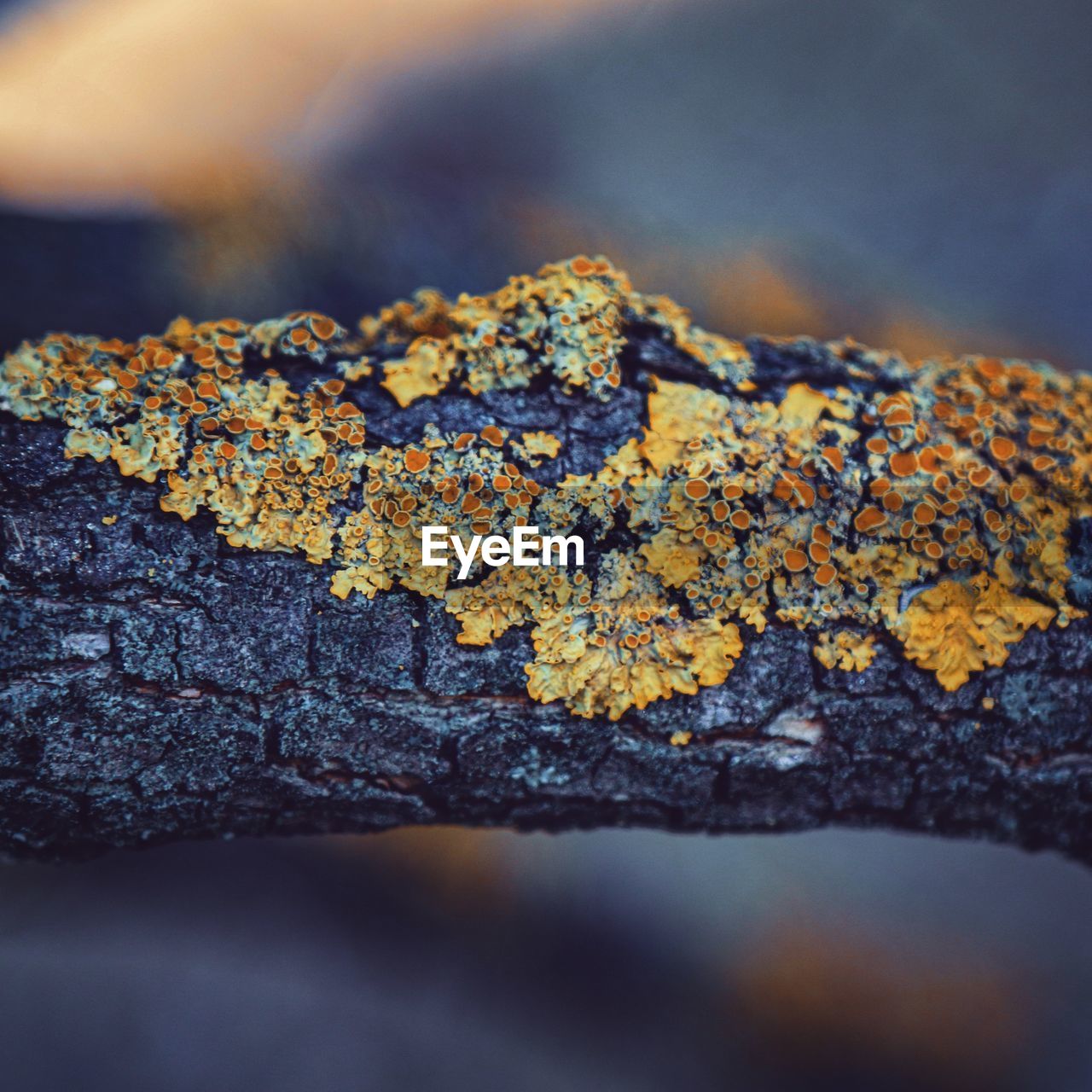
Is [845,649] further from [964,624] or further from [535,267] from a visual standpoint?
[535,267]

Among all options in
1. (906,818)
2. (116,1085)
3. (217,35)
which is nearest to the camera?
(906,818)

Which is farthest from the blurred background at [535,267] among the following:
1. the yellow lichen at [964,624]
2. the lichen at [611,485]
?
the yellow lichen at [964,624]

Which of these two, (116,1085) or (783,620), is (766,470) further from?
(116,1085)

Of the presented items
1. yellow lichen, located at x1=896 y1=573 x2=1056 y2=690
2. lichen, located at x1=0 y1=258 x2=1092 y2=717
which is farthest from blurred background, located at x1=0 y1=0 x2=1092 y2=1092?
yellow lichen, located at x1=896 y1=573 x2=1056 y2=690

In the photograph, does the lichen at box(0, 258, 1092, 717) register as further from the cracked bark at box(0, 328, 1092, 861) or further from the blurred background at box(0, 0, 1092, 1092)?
the blurred background at box(0, 0, 1092, 1092)

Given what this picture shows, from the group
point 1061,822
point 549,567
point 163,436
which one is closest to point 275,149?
point 163,436

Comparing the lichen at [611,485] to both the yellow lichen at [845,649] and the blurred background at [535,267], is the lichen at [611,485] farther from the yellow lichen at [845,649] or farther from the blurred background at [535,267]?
the blurred background at [535,267]

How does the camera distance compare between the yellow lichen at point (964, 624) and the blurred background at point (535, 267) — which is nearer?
the yellow lichen at point (964, 624)
